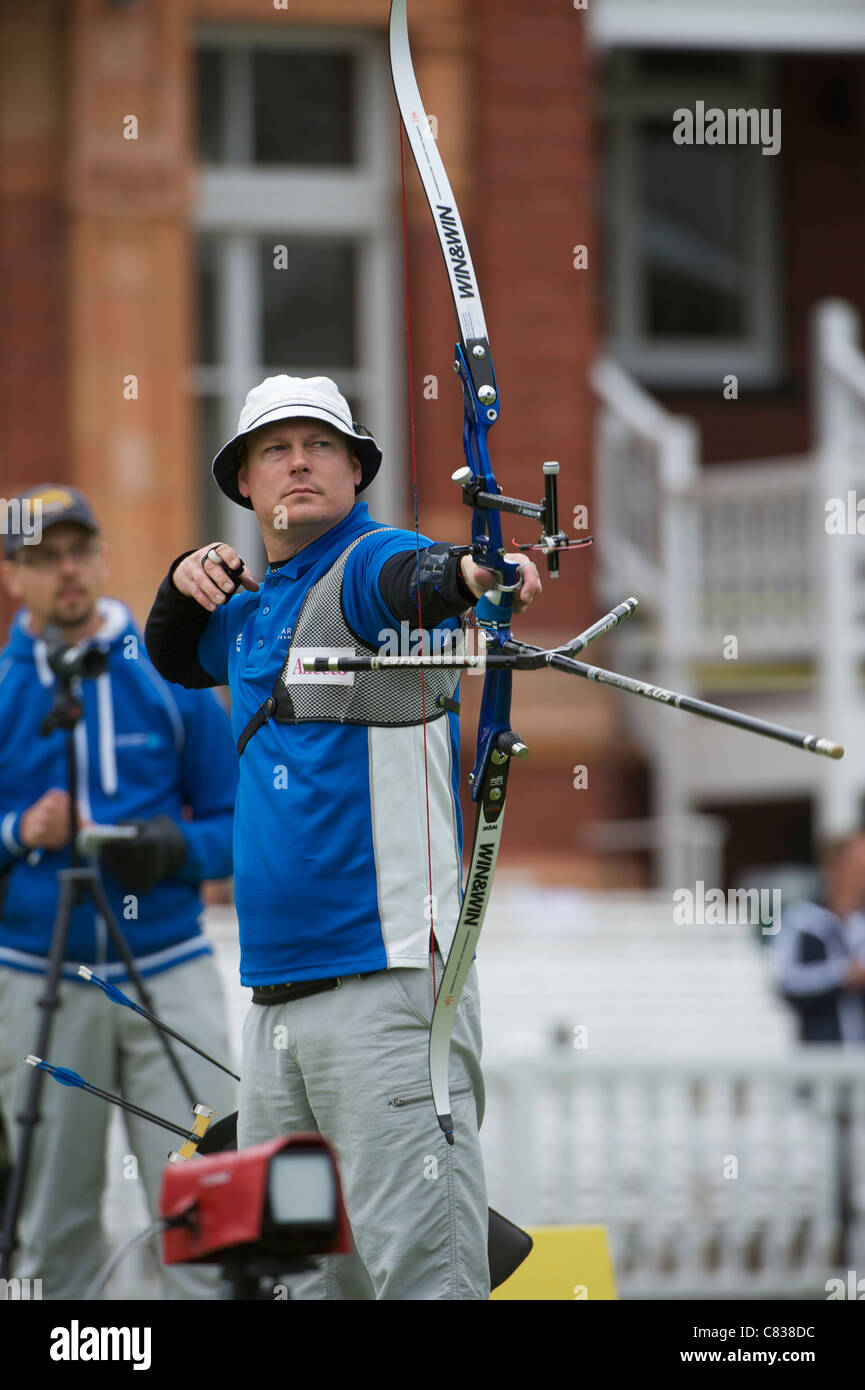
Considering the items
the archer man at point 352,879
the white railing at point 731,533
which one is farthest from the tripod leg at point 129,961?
the white railing at point 731,533

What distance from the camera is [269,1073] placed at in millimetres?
3461

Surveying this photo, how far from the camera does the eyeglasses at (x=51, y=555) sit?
194 inches

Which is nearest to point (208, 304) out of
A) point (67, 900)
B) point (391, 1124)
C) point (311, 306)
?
point (311, 306)

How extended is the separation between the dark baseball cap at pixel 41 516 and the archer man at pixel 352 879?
141cm

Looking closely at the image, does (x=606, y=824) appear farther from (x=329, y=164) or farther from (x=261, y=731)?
(x=261, y=731)

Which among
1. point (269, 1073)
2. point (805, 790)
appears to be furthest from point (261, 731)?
point (805, 790)

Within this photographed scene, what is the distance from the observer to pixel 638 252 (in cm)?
1280

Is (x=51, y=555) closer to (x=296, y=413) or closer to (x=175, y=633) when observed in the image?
(x=175, y=633)

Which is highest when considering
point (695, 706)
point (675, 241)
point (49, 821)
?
point (675, 241)

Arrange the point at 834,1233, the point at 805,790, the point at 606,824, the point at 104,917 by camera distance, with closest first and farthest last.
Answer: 1. the point at 104,917
2. the point at 834,1233
3. the point at 606,824
4. the point at 805,790

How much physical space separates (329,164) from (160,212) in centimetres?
99

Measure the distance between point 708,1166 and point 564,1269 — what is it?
11.7 feet

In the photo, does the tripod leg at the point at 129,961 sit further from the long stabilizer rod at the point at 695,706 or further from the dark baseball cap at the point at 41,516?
the long stabilizer rod at the point at 695,706

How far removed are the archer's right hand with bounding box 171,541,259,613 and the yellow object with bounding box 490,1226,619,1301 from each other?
1460 millimetres
